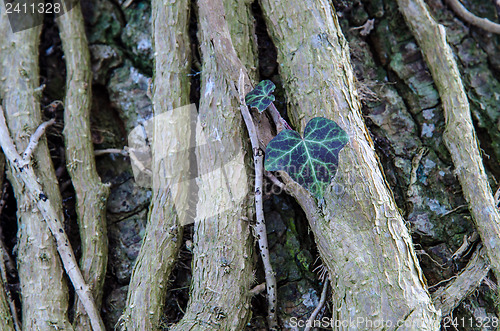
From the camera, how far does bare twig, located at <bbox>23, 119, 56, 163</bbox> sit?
1.53 m

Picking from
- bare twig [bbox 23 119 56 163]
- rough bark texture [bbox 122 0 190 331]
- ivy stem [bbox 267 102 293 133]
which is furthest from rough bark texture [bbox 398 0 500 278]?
bare twig [bbox 23 119 56 163]

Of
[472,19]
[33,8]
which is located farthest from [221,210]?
[472,19]

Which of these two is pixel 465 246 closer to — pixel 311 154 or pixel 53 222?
pixel 311 154

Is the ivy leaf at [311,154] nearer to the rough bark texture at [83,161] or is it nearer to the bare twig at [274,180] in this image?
the bare twig at [274,180]

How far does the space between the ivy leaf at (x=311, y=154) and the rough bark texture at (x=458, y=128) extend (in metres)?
0.62

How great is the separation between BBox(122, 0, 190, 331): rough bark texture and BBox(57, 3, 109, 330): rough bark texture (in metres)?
0.21

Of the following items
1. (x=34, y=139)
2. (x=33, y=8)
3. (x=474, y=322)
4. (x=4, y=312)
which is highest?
(x=33, y=8)

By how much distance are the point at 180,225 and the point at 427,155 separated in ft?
3.58

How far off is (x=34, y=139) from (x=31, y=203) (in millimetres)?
284

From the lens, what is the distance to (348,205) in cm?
122

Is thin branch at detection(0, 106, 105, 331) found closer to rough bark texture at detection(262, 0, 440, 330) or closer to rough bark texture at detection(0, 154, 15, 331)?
rough bark texture at detection(0, 154, 15, 331)

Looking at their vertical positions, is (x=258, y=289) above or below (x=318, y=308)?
above

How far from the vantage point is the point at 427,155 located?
5.22 feet

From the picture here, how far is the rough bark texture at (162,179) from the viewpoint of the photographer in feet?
4.34
